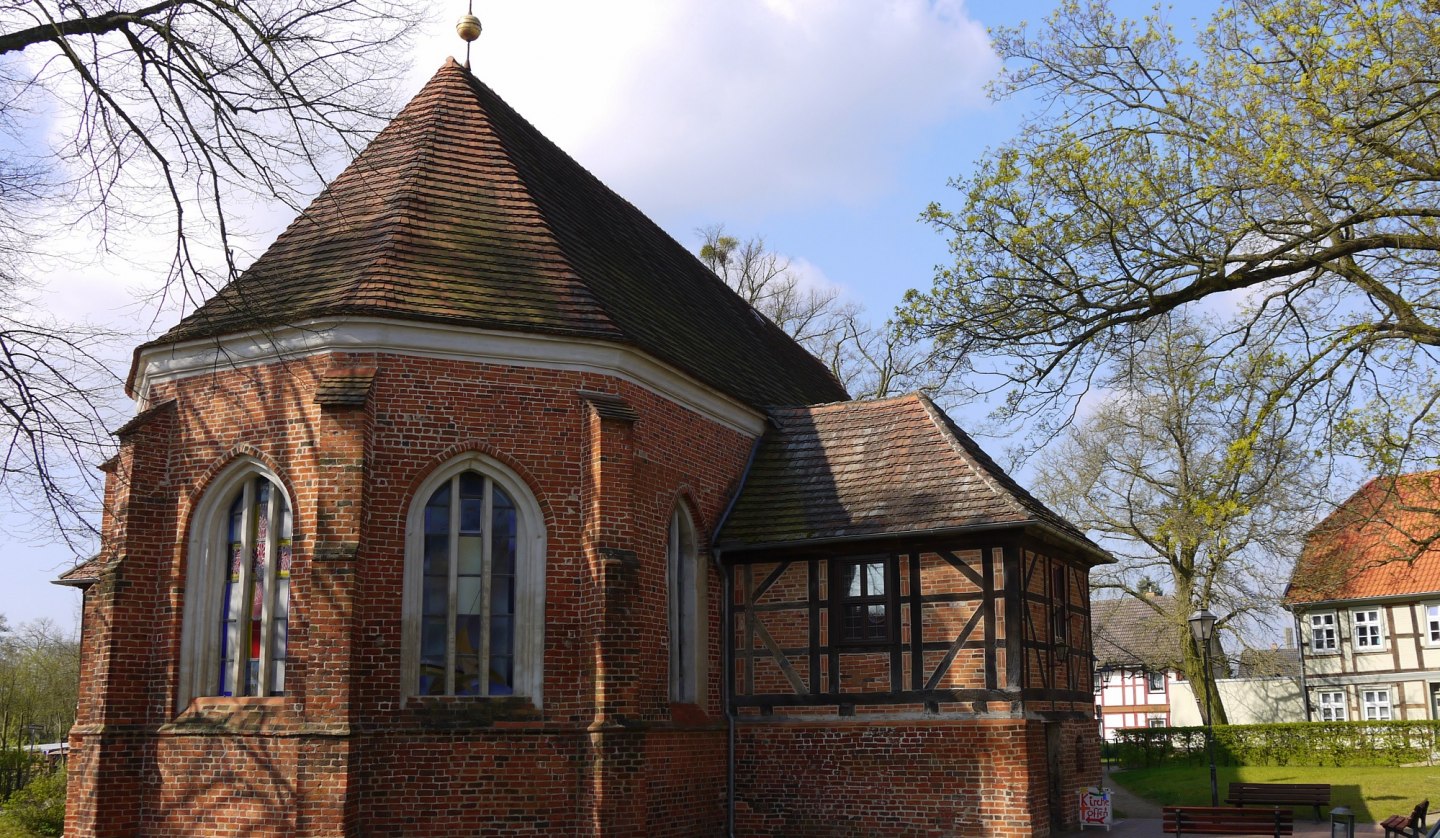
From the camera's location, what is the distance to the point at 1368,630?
123 ft

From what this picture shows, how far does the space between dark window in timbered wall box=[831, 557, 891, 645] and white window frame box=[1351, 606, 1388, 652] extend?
28487mm

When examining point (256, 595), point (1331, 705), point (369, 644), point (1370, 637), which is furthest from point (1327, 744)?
point (256, 595)

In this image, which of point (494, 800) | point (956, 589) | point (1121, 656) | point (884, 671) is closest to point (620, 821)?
point (494, 800)

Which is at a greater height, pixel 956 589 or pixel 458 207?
pixel 458 207

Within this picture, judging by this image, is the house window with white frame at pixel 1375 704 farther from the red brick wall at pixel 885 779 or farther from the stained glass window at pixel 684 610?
the stained glass window at pixel 684 610

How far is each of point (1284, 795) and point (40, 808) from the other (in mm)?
18928

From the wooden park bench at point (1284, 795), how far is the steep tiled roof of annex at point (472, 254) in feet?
30.1

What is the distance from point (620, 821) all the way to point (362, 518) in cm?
417

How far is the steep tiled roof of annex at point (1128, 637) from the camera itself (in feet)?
128

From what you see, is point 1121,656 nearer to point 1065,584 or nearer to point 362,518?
point 1065,584

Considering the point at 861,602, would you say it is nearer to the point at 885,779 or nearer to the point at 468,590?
the point at 885,779

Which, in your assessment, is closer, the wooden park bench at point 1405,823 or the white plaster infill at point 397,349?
the white plaster infill at point 397,349

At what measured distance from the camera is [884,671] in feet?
48.9

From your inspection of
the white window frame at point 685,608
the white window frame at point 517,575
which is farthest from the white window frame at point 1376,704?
the white window frame at point 517,575
